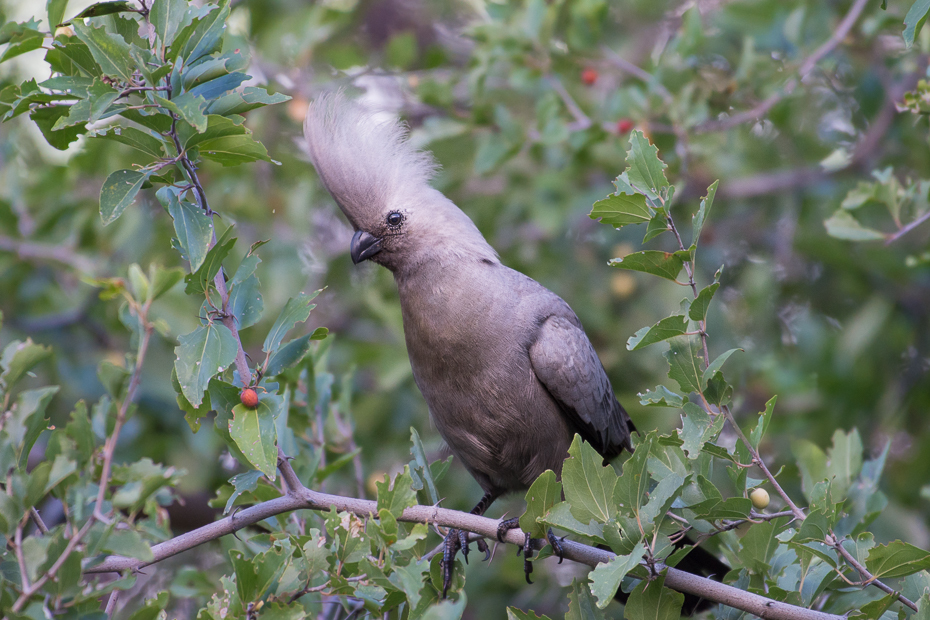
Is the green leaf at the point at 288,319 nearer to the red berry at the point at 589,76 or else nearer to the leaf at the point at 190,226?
the leaf at the point at 190,226

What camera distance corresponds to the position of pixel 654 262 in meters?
2.34

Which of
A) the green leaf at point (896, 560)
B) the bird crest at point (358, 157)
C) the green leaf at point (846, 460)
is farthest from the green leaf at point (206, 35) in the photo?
the green leaf at point (846, 460)

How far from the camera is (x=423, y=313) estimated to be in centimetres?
340

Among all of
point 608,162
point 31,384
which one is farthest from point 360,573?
point 31,384

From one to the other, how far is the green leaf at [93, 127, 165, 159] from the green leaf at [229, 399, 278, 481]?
80cm

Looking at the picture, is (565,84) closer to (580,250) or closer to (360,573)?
(580,250)

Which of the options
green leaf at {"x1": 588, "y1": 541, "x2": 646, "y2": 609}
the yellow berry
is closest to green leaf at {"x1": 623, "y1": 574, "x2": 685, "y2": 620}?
green leaf at {"x1": 588, "y1": 541, "x2": 646, "y2": 609}

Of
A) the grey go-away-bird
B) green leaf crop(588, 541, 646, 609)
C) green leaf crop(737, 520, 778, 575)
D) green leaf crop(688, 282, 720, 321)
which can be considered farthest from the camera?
the grey go-away-bird

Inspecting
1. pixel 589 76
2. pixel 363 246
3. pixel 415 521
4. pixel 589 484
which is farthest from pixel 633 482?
pixel 589 76

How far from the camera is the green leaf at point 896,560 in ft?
7.16

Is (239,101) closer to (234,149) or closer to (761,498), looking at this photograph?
(234,149)

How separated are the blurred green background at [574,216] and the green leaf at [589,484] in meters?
2.14

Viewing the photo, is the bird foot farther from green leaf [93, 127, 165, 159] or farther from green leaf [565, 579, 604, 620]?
green leaf [93, 127, 165, 159]

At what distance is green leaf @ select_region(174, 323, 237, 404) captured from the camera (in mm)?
2162
